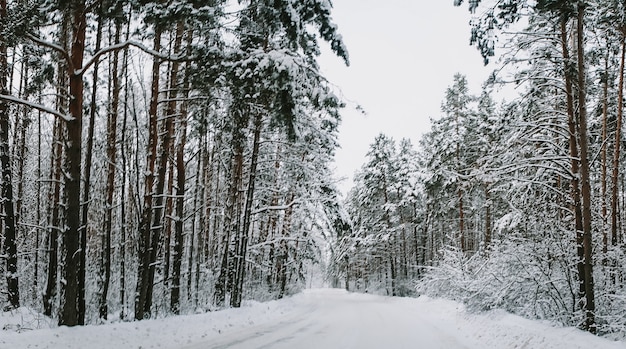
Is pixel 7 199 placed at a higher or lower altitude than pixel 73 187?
lower

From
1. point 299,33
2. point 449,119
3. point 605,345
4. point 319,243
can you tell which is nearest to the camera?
point 605,345

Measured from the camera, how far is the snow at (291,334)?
24.2ft

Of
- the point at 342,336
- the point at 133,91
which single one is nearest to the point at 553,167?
the point at 342,336

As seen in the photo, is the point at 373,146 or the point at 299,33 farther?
the point at 373,146

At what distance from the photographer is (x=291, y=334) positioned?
10969 millimetres

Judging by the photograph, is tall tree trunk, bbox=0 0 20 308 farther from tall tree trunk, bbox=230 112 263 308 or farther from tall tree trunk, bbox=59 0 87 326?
tall tree trunk, bbox=230 112 263 308

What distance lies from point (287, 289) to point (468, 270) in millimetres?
13018

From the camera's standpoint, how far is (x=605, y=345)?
670 centimetres

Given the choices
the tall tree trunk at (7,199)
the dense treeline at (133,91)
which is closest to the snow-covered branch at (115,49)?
the dense treeline at (133,91)

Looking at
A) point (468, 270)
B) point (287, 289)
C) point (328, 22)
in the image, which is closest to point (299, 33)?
point (328, 22)

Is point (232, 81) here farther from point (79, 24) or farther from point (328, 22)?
point (79, 24)

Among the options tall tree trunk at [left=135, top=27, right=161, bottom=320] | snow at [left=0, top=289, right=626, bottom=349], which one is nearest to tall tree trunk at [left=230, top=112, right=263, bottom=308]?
snow at [left=0, top=289, right=626, bottom=349]

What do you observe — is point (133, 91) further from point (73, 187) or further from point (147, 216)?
point (73, 187)

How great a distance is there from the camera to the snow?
7383mm
